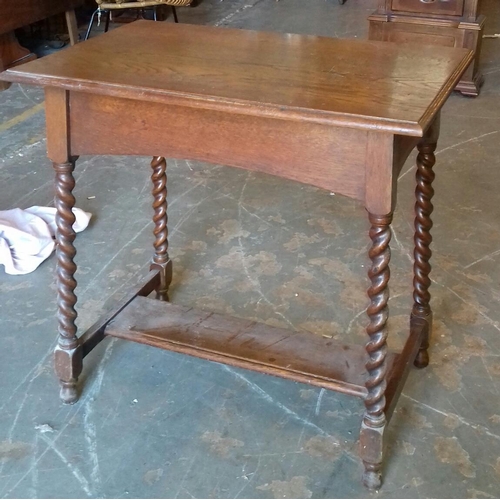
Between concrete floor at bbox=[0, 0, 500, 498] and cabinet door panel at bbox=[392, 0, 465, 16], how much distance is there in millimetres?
999

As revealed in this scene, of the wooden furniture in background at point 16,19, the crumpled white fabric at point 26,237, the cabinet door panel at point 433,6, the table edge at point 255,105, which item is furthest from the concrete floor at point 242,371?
the wooden furniture in background at point 16,19

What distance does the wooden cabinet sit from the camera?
13.2ft

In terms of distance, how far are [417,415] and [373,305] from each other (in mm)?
492

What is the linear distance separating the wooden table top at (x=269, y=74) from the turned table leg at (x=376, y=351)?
22 cm

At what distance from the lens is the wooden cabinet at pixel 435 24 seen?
4.02m

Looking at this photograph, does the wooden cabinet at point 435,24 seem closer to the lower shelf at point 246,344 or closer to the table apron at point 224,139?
the lower shelf at point 246,344

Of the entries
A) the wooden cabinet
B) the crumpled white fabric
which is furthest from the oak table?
the wooden cabinet

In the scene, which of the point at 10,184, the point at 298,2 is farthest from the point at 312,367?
the point at 298,2

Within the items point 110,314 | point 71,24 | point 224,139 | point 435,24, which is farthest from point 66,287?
point 71,24

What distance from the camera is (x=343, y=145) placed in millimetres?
1327

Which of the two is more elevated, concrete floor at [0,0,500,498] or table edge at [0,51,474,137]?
table edge at [0,51,474,137]

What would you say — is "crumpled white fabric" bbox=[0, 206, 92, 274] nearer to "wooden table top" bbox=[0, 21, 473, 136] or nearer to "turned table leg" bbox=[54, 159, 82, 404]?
"turned table leg" bbox=[54, 159, 82, 404]

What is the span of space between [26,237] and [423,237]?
1402mm

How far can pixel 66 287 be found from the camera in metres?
1.74
